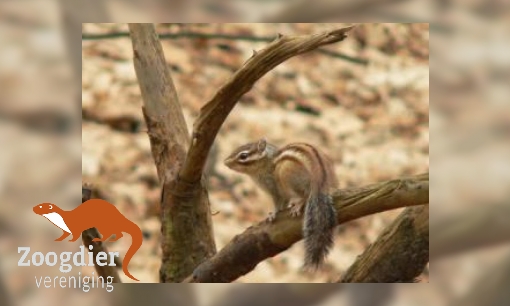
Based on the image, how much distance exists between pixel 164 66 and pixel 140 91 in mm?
85

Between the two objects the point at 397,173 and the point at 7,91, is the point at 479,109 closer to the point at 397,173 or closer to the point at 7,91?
the point at 397,173

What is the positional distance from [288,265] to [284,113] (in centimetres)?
35

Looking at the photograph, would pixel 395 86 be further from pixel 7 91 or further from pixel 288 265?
pixel 7 91

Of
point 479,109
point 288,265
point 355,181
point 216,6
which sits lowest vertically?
point 288,265

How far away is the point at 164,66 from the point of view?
1.46m

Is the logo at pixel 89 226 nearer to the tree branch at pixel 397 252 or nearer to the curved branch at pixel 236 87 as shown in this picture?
the curved branch at pixel 236 87

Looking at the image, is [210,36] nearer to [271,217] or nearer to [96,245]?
[271,217]

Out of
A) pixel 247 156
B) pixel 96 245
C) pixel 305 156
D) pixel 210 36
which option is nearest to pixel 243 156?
pixel 247 156

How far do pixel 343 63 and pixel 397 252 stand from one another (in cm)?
46

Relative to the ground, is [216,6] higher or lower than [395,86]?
higher

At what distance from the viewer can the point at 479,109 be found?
1491mm

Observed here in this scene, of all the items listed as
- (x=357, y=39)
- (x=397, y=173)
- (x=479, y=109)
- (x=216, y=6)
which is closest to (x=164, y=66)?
(x=216, y=6)

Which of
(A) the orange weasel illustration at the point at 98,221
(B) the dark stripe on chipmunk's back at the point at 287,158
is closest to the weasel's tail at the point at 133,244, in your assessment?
(A) the orange weasel illustration at the point at 98,221

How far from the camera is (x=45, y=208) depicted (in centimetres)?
147
